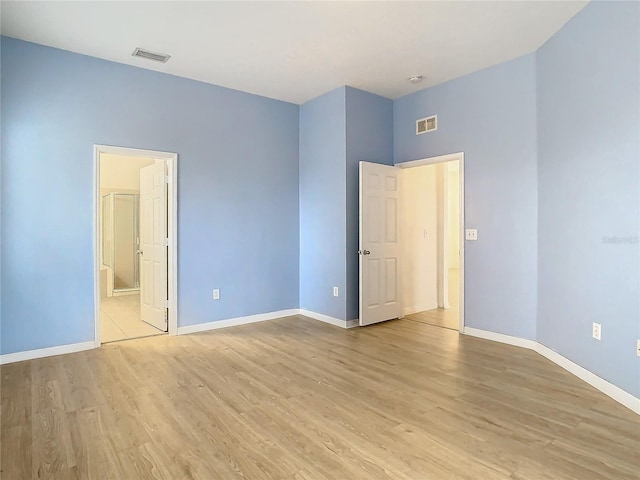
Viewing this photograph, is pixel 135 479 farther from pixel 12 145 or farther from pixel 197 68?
pixel 197 68

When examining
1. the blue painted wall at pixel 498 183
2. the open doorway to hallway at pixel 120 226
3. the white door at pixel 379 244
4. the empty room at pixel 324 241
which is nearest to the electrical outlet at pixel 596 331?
the empty room at pixel 324 241

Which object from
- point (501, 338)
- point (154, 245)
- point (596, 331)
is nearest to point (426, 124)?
point (501, 338)

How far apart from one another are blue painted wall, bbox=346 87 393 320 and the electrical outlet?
96.5 inches

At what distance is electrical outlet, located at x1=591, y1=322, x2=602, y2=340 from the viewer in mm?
2832

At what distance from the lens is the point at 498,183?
13.2ft

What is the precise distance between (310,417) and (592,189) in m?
2.63

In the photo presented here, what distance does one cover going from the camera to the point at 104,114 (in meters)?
3.87

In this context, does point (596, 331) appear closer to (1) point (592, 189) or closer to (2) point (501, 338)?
(1) point (592, 189)

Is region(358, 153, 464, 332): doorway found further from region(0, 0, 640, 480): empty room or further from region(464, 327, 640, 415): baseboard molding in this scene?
region(464, 327, 640, 415): baseboard molding

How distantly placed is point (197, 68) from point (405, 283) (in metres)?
3.70

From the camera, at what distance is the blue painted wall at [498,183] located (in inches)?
149

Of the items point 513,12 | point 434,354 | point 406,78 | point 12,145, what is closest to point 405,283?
point 434,354

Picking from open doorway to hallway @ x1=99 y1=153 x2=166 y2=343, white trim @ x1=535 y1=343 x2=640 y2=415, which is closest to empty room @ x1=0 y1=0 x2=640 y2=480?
white trim @ x1=535 y1=343 x2=640 y2=415

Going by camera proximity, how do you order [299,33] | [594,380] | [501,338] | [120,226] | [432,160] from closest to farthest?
[594,380] < [299,33] < [501,338] < [432,160] < [120,226]
